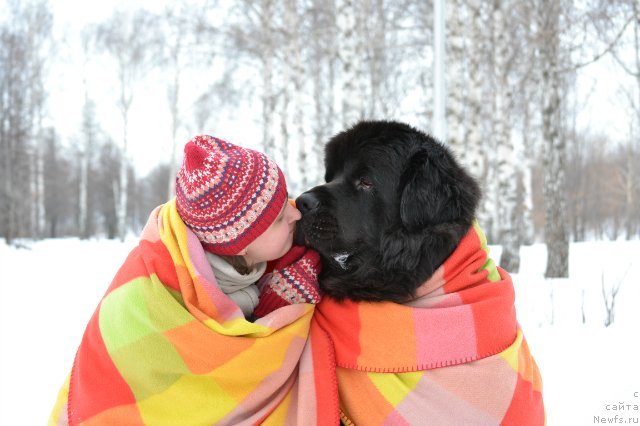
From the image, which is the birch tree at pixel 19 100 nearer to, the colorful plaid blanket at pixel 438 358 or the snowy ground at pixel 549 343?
the snowy ground at pixel 549 343

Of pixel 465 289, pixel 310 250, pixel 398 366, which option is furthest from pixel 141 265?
pixel 465 289

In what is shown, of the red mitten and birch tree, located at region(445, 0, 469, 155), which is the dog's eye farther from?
birch tree, located at region(445, 0, 469, 155)

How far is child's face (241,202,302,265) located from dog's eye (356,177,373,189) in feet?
0.82

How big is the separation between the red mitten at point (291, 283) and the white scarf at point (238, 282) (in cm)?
3

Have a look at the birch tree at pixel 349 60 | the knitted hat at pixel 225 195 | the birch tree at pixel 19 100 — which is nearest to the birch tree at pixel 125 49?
the birch tree at pixel 19 100

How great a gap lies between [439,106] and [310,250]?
415 centimetres

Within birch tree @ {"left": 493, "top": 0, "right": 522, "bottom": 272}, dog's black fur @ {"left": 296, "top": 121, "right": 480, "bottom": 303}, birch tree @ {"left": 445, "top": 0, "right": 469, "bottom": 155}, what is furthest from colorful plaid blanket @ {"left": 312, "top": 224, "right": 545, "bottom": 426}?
birch tree @ {"left": 445, "top": 0, "right": 469, "bottom": 155}

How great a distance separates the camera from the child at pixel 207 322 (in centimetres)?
148

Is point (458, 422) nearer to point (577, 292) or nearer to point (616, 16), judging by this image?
point (577, 292)

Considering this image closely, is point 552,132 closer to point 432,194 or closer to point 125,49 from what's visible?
point 432,194

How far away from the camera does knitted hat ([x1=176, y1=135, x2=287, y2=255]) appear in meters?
1.62

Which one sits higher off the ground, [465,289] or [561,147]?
[561,147]

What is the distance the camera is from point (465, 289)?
1.70 meters

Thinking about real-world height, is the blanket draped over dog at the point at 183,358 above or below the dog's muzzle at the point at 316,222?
below
